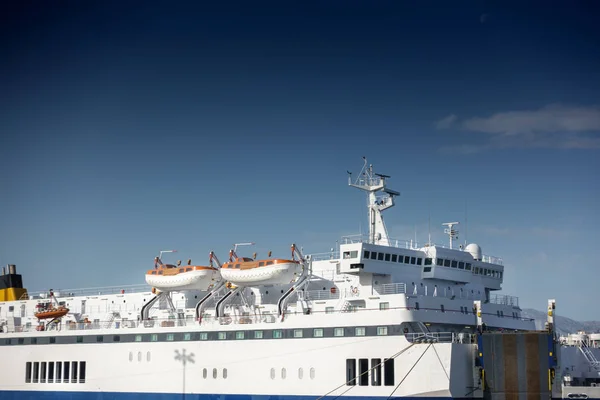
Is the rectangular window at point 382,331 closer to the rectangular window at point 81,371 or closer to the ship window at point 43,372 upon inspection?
the rectangular window at point 81,371

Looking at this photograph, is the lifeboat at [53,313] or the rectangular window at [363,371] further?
the lifeboat at [53,313]

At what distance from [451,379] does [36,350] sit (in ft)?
93.6

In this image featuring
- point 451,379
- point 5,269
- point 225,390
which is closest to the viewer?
point 451,379

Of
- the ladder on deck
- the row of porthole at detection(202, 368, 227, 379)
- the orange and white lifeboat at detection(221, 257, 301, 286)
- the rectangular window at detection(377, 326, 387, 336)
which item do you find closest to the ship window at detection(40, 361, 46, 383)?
the row of porthole at detection(202, 368, 227, 379)

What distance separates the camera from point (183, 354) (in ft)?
138

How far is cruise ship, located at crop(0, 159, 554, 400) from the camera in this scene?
115 ft

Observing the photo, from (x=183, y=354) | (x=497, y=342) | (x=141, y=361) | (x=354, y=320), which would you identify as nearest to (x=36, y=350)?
(x=141, y=361)

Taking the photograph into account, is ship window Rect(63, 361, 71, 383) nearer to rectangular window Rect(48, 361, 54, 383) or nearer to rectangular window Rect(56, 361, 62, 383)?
rectangular window Rect(56, 361, 62, 383)

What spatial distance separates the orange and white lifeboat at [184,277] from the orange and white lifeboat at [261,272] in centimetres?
176

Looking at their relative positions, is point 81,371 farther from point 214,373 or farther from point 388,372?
point 388,372

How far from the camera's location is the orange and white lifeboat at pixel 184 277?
142 ft

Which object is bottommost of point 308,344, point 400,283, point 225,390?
point 225,390

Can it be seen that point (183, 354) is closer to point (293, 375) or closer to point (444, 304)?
point (293, 375)

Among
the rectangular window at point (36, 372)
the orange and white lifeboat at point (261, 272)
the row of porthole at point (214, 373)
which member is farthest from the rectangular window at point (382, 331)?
the rectangular window at point (36, 372)
